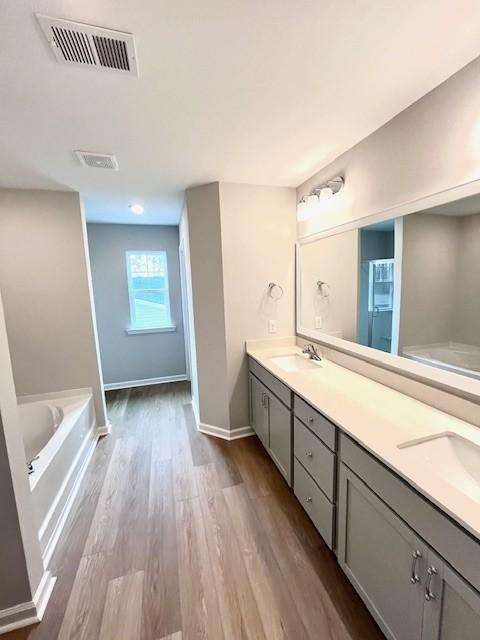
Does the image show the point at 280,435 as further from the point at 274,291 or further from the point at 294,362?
the point at 274,291

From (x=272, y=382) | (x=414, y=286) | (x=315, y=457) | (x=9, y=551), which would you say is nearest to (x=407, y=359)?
(x=414, y=286)

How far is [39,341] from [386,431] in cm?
293

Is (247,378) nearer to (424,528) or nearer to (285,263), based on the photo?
(285,263)

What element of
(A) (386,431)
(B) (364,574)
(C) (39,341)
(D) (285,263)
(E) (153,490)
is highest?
(D) (285,263)

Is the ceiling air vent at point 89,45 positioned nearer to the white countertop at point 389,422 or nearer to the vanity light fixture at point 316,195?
the vanity light fixture at point 316,195

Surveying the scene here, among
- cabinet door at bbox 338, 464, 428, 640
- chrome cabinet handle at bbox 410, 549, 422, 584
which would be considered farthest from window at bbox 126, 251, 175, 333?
chrome cabinet handle at bbox 410, 549, 422, 584

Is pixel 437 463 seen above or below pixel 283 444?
above

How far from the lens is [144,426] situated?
10.1ft

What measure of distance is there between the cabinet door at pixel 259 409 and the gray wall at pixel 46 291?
1613mm

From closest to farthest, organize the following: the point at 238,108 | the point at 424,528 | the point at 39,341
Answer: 1. the point at 424,528
2. the point at 238,108
3. the point at 39,341

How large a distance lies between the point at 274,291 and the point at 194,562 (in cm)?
208

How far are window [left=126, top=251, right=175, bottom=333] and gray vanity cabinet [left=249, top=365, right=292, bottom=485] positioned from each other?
222 cm

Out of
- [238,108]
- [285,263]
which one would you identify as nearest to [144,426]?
[285,263]

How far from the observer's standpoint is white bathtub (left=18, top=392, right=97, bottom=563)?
5.42 feet
